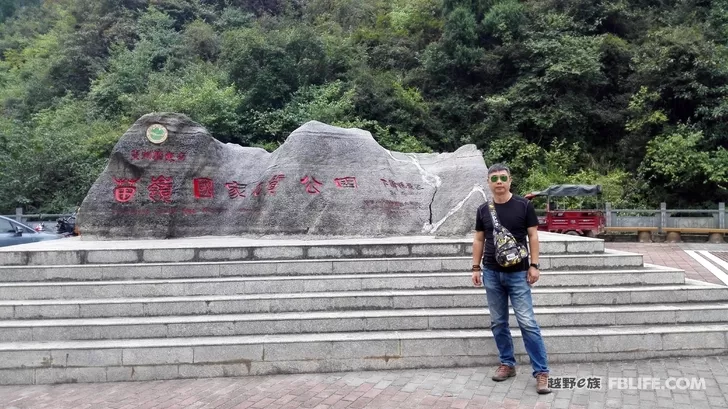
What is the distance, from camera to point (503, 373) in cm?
392

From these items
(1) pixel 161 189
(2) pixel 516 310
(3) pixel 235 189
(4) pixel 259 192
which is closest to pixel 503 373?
(2) pixel 516 310

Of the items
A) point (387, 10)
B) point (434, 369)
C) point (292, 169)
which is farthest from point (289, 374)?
point (387, 10)

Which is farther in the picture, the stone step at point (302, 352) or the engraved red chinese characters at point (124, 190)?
the engraved red chinese characters at point (124, 190)

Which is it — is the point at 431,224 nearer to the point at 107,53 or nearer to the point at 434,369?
the point at 434,369

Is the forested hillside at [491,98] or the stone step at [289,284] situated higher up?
the forested hillside at [491,98]

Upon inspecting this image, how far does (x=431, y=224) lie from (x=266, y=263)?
9.22 feet

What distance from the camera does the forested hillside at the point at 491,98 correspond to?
17.0 metres

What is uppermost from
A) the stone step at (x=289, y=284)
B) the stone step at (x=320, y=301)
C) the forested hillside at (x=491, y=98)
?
the forested hillside at (x=491, y=98)

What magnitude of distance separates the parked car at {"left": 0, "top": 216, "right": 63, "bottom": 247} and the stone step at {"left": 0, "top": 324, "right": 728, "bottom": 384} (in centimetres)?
672

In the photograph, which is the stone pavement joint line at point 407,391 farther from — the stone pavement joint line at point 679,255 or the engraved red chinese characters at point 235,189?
the stone pavement joint line at point 679,255

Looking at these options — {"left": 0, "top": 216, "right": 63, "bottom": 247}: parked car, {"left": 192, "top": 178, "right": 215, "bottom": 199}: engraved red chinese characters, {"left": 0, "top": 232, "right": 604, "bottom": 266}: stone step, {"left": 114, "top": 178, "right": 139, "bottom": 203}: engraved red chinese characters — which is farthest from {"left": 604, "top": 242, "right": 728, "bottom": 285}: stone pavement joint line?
{"left": 0, "top": 216, "right": 63, "bottom": 247}: parked car

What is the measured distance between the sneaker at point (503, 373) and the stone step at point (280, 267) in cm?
166

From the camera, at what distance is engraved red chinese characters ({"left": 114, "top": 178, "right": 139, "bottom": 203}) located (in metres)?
7.11

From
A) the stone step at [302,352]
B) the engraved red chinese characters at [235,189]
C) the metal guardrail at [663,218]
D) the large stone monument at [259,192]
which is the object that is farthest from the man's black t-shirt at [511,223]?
the metal guardrail at [663,218]
